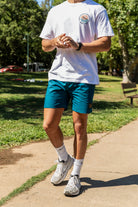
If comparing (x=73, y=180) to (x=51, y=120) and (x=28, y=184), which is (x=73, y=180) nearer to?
(x=28, y=184)

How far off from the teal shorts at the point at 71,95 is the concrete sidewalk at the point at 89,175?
870 mm

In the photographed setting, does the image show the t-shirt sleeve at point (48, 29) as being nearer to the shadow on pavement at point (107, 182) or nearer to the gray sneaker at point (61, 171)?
the gray sneaker at point (61, 171)

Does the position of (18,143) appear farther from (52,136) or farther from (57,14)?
(57,14)

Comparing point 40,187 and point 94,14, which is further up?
point 94,14

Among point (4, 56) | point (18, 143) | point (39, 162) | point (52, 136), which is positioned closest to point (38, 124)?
point (18, 143)

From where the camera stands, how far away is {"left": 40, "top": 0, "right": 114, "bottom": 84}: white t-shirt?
130 inches

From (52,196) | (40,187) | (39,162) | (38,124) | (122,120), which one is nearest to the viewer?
(52,196)

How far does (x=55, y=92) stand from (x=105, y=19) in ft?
2.98

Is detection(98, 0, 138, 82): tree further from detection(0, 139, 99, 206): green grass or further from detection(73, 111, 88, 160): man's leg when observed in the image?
detection(73, 111, 88, 160): man's leg

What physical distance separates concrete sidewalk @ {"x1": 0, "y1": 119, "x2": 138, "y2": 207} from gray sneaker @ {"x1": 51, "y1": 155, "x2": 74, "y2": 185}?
7 centimetres

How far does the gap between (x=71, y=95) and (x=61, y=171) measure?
867 mm

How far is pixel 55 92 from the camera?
3.37 m

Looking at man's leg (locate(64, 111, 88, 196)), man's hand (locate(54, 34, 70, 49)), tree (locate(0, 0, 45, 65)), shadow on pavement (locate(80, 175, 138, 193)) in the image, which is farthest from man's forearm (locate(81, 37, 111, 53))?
tree (locate(0, 0, 45, 65))

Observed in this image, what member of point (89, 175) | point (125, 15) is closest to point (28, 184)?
point (89, 175)
